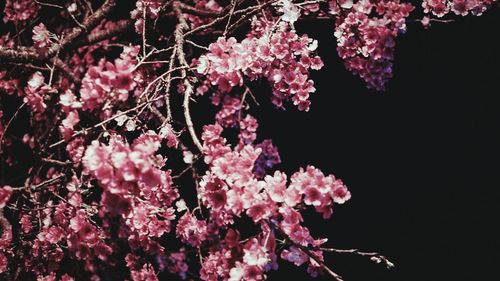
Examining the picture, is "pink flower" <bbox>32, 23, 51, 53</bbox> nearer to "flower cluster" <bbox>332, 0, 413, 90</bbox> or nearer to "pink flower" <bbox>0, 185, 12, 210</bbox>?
"pink flower" <bbox>0, 185, 12, 210</bbox>

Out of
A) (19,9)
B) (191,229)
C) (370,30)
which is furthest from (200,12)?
(19,9)

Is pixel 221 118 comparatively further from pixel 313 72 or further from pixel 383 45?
pixel 383 45

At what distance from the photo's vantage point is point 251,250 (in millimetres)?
2082

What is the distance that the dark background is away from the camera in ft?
12.5

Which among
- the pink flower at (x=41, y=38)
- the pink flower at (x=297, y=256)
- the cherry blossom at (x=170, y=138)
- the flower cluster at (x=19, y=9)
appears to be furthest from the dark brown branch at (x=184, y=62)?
the flower cluster at (x=19, y=9)

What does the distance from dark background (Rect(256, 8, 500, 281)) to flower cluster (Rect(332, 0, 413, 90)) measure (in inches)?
29.3

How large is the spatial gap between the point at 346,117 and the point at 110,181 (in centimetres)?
302

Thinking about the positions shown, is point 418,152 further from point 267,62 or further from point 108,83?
point 108,83

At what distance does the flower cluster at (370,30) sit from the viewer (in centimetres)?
321

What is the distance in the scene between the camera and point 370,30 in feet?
10.6

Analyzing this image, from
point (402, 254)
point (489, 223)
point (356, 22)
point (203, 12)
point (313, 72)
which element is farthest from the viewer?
point (313, 72)

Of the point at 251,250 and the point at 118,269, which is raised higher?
the point at 251,250

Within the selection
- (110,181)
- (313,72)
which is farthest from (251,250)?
(313,72)

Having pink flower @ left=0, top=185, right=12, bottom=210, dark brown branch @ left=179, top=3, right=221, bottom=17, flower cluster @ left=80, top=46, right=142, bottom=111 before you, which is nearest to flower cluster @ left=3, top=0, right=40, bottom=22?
dark brown branch @ left=179, top=3, right=221, bottom=17
